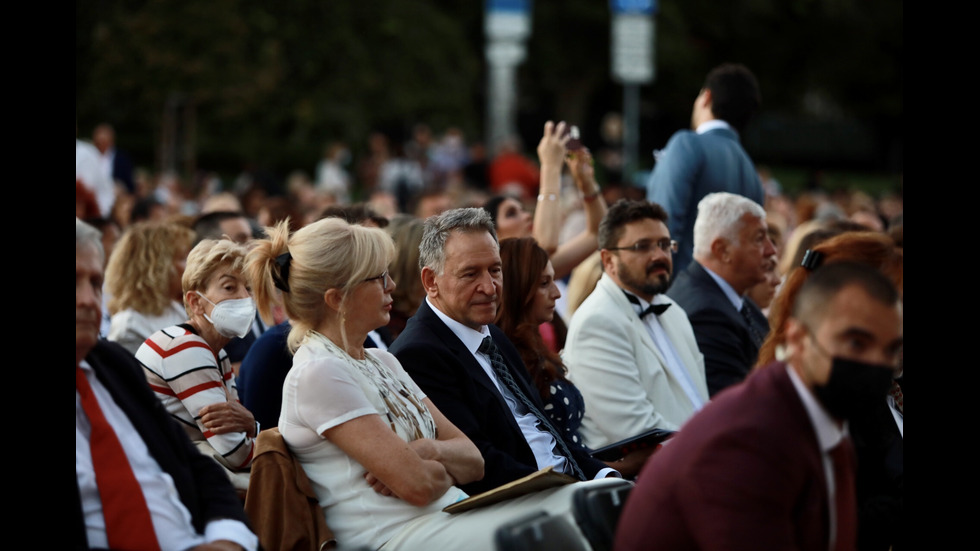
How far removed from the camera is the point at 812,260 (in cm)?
463

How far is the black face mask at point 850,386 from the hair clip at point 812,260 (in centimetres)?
192

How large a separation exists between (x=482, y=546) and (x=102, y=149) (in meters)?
13.5

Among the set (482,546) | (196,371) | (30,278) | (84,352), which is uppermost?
(30,278)

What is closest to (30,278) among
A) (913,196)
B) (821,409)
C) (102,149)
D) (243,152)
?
(821,409)

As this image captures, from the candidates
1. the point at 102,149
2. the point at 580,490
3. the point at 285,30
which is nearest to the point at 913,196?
the point at 580,490

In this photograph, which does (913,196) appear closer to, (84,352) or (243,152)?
(84,352)

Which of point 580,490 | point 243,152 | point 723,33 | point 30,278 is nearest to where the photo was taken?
point 30,278

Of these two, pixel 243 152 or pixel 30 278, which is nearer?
pixel 30 278

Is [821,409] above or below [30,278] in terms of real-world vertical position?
below

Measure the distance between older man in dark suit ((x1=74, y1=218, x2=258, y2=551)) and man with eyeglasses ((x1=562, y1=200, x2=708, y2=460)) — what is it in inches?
86.4

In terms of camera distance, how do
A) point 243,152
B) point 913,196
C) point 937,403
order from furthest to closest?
point 243,152 < point 913,196 < point 937,403

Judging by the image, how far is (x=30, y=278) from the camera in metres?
3.08

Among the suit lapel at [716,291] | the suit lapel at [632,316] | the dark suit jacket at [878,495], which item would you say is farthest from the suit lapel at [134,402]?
the suit lapel at [716,291]

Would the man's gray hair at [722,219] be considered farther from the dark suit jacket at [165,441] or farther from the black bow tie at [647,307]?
the dark suit jacket at [165,441]
